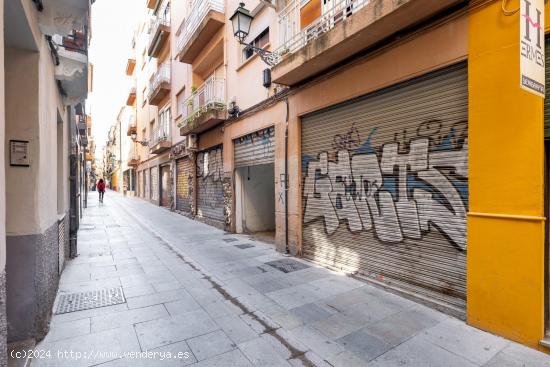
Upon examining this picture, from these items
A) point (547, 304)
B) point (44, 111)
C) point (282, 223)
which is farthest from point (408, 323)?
point (44, 111)

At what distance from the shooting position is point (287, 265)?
6016mm

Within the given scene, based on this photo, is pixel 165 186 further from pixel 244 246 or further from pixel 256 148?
pixel 244 246

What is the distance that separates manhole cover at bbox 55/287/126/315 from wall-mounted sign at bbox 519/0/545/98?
5483 millimetres

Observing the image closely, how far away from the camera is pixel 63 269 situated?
18.7 feet

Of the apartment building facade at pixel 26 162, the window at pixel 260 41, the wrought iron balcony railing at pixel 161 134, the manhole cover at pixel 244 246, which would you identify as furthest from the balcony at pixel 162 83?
the apartment building facade at pixel 26 162

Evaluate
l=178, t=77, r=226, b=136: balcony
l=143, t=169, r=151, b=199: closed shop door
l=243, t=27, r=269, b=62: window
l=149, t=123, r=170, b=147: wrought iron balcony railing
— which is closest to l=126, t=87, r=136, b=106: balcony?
l=143, t=169, r=151, b=199: closed shop door

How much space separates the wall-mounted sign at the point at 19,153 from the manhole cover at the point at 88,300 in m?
2.06

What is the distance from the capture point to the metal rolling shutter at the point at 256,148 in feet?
25.7

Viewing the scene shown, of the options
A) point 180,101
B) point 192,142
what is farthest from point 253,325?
point 180,101

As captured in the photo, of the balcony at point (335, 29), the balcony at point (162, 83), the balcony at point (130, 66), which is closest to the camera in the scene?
the balcony at point (335, 29)

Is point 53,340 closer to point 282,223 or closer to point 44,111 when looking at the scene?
point 44,111

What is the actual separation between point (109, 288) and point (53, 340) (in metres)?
1.59

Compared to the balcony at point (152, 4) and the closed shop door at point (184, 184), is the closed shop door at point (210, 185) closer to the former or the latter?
the closed shop door at point (184, 184)

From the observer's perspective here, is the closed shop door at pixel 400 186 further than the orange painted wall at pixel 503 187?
Yes
